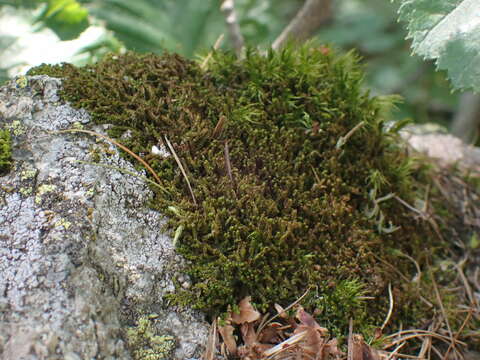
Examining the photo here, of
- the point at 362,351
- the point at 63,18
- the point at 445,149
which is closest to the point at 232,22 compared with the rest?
the point at 63,18

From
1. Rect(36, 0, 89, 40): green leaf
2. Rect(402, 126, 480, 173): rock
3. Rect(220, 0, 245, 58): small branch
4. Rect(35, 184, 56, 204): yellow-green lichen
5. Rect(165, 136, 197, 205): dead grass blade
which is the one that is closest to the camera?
Rect(35, 184, 56, 204): yellow-green lichen

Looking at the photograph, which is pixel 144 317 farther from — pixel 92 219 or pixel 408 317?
pixel 408 317

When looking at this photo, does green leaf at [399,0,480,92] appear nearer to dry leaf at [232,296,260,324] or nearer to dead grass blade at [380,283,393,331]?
dead grass blade at [380,283,393,331]

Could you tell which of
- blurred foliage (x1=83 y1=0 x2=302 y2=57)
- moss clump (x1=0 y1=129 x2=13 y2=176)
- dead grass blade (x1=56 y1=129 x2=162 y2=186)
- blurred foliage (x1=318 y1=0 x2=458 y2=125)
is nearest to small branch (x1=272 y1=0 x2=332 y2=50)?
blurred foliage (x1=83 y1=0 x2=302 y2=57)

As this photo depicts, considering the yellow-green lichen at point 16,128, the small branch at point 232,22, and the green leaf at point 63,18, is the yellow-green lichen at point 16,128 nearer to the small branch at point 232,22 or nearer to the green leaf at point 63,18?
the green leaf at point 63,18

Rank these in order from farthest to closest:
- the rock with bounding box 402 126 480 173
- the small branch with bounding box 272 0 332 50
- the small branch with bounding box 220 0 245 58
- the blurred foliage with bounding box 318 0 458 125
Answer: the blurred foliage with bounding box 318 0 458 125
the small branch with bounding box 272 0 332 50
the small branch with bounding box 220 0 245 58
the rock with bounding box 402 126 480 173

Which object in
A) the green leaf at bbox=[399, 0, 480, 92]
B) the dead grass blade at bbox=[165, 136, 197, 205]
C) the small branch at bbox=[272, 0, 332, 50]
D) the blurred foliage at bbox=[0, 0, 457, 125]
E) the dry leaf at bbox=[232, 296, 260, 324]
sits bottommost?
the dry leaf at bbox=[232, 296, 260, 324]

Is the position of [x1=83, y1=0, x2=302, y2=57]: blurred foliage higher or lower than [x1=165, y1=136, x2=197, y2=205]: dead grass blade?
higher

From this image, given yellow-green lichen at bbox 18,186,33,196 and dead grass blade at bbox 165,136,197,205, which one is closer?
yellow-green lichen at bbox 18,186,33,196
